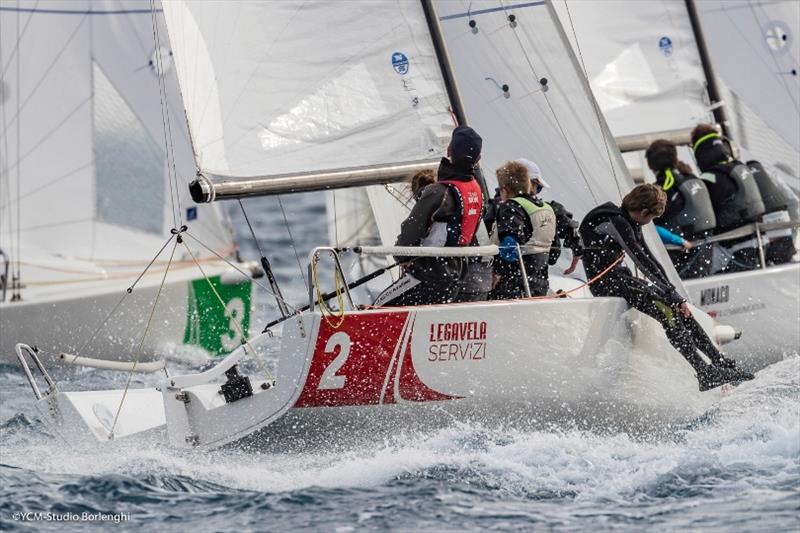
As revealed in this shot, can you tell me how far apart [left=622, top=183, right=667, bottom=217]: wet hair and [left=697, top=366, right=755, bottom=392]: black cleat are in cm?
75

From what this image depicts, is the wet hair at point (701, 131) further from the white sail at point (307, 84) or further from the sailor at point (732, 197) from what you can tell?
the white sail at point (307, 84)

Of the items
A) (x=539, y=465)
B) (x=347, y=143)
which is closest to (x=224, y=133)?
(x=347, y=143)

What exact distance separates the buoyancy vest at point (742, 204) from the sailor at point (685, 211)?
9 cm

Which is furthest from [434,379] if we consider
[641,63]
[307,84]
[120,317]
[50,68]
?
[50,68]

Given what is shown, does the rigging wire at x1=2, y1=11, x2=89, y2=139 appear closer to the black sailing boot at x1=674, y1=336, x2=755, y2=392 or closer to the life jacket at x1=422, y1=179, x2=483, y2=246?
the life jacket at x1=422, y1=179, x2=483, y2=246

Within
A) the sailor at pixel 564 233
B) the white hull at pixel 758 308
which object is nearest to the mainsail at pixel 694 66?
the white hull at pixel 758 308

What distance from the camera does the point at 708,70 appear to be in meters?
9.81

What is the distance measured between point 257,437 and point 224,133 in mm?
1621

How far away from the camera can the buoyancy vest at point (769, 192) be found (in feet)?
27.5

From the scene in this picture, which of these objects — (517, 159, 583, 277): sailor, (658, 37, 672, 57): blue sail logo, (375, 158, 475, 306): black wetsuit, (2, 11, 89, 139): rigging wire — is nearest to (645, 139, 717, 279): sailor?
(517, 159, 583, 277): sailor

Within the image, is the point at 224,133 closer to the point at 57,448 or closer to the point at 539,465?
the point at 57,448

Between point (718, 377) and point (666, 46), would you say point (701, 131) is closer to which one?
point (666, 46)

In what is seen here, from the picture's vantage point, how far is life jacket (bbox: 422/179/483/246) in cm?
602

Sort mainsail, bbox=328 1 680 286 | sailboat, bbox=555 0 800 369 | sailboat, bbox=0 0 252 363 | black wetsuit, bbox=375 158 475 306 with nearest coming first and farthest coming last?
black wetsuit, bbox=375 158 475 306
mainsail, bbox=328 1 680 286
sailboat, bbox=555 0 800 369
sailboat, bbox=0 0 252 363
